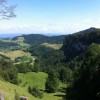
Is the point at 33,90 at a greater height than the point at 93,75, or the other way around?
the point at 93,75

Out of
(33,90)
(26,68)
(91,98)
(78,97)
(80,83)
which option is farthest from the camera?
(26,68)

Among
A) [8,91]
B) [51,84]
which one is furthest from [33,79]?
[8,91]

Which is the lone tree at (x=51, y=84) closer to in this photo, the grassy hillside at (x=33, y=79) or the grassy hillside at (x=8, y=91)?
the grassy hillside at (x=33, y=79)

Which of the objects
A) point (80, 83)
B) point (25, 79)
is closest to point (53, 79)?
point (25, 79)

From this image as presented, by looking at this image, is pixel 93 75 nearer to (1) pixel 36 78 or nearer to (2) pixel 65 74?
(1) pixel 36 78

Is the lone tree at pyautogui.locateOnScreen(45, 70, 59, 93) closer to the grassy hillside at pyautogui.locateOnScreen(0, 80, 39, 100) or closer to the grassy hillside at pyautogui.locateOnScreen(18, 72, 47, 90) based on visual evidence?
the grassy hillside at pyautogui.locateOnScreen(18, 72, 47, 90)

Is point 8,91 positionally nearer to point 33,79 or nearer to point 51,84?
point 51,84

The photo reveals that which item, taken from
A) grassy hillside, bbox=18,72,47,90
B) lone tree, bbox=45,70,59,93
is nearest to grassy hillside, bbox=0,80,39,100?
lone tree, bbox=45,70,59,93

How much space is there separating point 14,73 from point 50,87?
1431 centimetres

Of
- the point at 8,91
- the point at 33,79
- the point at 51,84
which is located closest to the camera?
the point at 8,91

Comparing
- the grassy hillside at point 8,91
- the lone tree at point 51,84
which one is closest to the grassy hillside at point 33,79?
the lone tree at point 51,84

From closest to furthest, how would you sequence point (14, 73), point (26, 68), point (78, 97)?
point (78, 97), point (14, 73), point (26, 68)

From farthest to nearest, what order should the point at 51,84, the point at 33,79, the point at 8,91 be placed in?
the point at 33,79
the point at 51,84
the point at 8,91

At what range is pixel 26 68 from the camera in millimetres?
138500
